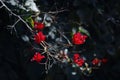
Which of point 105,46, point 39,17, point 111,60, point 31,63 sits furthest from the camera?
point 111,60

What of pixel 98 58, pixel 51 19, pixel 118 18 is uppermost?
pixel 51 19

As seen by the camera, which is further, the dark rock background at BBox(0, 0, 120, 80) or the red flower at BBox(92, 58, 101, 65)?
the red flower at BBox(92, 58, 101, 65)

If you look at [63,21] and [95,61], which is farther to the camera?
[95,61]

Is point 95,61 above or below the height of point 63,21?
below

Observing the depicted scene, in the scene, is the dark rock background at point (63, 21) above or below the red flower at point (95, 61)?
above

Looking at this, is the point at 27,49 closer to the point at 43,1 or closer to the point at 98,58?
the point at 43,1

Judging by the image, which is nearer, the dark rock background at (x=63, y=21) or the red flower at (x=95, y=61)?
the dark rock background at (x=63, y=21)

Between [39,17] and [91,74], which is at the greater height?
[39,17]

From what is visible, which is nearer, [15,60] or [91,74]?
[15,60]

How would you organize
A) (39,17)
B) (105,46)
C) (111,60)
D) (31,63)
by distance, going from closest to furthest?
Result: 1. (39,17)
2. (31,63)
3. (105,46)
4. (111,60)

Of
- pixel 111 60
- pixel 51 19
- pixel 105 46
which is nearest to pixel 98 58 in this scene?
pixel 105 46

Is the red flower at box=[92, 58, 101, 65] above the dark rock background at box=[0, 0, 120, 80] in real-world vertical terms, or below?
below
